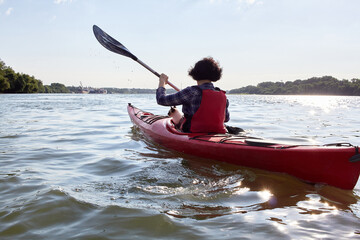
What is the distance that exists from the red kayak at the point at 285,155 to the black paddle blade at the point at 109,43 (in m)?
3.53

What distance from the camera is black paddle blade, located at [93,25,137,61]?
7.03m

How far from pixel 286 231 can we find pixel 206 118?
236cm

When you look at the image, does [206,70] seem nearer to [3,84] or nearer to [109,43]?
[109,43]

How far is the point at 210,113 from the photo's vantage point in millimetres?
4109

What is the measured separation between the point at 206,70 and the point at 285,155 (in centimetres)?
164

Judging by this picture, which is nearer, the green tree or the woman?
the woman

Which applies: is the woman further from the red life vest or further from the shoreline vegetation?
the shoreline vegetation

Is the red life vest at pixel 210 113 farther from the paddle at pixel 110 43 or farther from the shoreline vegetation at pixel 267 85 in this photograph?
the shoreline vegetation at pixel 267 85

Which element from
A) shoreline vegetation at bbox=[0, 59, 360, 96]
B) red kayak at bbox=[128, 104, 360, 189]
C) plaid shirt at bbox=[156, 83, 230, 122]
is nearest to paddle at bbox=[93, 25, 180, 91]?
plaid shirt at bbox=[156, 83, 230, 122]

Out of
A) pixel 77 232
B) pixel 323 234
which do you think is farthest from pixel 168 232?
pixel 323 234

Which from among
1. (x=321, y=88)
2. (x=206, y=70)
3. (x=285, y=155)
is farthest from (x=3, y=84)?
(x=321, y=88)

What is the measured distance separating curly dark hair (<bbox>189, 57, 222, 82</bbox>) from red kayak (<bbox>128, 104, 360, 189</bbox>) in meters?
0.85

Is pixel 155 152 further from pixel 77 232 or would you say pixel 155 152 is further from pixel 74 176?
pixel 77 232

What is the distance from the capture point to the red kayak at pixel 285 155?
277 centimetres
